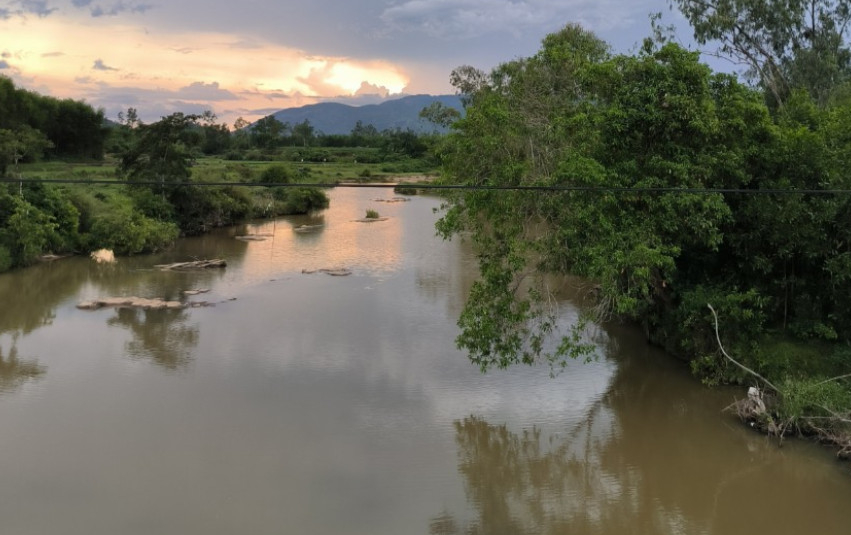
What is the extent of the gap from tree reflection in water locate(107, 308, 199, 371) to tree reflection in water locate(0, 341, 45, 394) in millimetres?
1692

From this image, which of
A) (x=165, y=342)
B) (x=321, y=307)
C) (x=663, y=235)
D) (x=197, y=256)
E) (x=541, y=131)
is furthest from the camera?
(x=197, y=256)

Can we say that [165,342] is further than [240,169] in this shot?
No

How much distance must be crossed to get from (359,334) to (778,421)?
827cm

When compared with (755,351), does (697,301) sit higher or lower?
higher

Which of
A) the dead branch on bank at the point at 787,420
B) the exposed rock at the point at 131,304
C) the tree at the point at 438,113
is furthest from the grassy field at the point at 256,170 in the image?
the dead branch on bank at the point at 787,420

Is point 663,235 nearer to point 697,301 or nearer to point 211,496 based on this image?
point 697,301

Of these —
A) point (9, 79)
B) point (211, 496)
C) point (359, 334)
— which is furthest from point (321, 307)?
point (9, 79)

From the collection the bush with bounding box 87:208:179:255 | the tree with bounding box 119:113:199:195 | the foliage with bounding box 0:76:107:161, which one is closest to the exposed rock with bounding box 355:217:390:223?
the tree with bounding box 119:113:199:195

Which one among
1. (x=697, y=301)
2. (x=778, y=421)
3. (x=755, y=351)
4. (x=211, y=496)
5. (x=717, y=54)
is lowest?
(x=211, y=496)

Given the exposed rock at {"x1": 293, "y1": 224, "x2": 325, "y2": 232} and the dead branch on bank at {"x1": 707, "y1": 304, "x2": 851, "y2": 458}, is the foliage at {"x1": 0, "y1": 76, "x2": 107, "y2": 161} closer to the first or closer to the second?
A: the exposed rock at {"x1": 293, "y1": 224, "x2": 325, "y2": 232}

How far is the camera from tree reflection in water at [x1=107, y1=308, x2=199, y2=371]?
512 inches

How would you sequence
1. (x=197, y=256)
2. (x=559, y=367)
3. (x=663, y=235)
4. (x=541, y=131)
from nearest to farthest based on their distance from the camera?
(x=663, y=235)
(x=541, y=131)
(x=559, y=367)
(x=197, y=256)

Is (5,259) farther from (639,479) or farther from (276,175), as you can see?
(276,175)

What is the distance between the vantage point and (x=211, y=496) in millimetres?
8031
